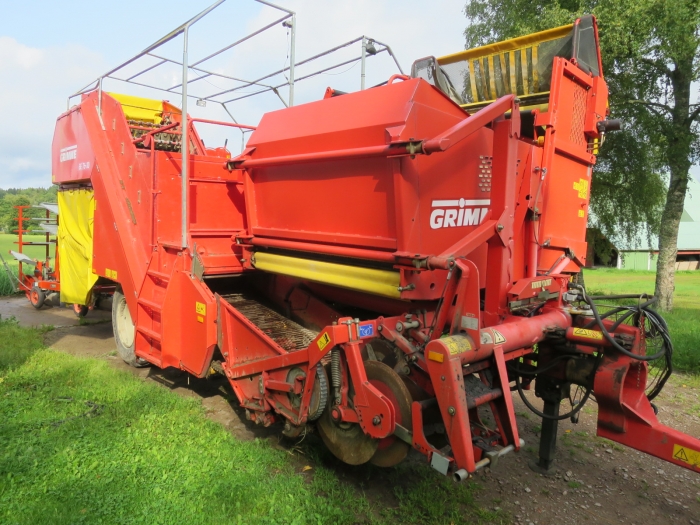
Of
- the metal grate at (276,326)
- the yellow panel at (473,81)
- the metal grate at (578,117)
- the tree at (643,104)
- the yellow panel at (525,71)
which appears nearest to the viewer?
the metal grate at (578,117)

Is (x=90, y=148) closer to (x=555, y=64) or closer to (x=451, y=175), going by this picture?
(x=451, y=175)

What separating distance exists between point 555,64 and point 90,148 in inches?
188

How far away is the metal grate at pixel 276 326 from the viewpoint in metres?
3.91

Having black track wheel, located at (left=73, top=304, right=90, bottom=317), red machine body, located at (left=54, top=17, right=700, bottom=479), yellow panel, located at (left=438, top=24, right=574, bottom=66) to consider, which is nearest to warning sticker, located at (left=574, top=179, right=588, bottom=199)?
red machine body, located at (left=54, top=17, right=700, bottom=479)

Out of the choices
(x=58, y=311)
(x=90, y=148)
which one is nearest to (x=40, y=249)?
(x=58, y=311)

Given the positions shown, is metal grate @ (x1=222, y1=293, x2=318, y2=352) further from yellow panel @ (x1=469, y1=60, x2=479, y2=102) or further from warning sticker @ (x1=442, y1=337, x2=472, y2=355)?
yellow panel @ (x1=469, y1=60, x2=479, y2=102)

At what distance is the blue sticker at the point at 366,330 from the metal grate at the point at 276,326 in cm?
97

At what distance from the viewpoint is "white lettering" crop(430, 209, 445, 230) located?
118 inches

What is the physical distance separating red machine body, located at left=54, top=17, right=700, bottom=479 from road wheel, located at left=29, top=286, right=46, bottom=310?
227 inches

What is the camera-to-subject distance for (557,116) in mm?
3533

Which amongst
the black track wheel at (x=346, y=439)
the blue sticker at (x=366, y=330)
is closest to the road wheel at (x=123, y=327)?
the black track wheel at (x=346, y=439)

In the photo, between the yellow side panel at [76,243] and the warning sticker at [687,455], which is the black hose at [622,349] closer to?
the warning sticker at [687,455]

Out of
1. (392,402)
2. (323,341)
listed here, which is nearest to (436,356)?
(392,402)

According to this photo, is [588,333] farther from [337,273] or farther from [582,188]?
[337,273]
